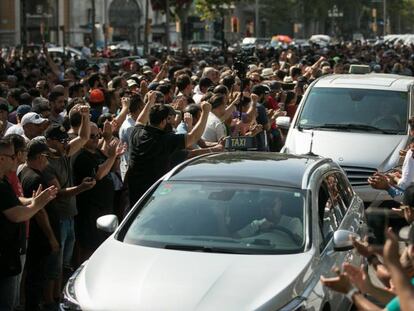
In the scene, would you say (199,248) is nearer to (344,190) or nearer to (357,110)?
(344,190)

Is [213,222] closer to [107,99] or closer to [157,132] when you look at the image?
[157,132]

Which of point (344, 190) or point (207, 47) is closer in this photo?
point (344, 190)

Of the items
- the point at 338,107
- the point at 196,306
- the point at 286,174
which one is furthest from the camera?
the point at 338,107

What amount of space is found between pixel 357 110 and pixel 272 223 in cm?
699

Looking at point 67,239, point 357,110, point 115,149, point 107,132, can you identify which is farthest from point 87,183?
point 357,110

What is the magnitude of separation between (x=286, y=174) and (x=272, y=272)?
1.40 meters

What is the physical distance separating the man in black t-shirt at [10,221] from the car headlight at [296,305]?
204cm

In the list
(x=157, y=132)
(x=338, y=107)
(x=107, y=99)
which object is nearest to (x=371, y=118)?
(x=338, y=107)

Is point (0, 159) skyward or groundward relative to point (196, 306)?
skyward

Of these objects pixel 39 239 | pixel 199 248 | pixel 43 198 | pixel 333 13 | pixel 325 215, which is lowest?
pixel 39 239

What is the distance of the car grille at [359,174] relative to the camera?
13.2 m

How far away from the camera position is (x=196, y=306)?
6.47 m

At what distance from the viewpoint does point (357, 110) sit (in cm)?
1438

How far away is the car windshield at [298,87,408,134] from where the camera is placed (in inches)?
556
